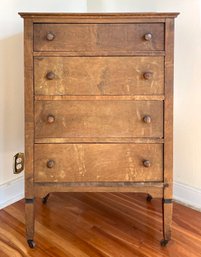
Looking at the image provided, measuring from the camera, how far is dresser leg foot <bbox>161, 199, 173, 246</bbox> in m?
1.38

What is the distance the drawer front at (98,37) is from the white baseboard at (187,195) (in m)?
0.95

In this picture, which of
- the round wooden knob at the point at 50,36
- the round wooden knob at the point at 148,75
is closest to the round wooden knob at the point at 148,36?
the round wooden knob at the point at 148,75

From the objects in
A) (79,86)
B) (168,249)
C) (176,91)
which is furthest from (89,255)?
(176,91)

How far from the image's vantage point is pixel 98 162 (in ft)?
4.45

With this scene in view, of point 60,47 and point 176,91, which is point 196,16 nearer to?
point 176,91

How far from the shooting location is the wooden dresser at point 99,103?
4.14ft

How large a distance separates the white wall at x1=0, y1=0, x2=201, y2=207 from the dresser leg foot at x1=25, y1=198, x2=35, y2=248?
1.54 feet

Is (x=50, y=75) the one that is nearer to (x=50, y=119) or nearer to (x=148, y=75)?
(x=50, y=119)

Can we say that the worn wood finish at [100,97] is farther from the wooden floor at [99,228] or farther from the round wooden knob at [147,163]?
the wooden floor at [99,228]

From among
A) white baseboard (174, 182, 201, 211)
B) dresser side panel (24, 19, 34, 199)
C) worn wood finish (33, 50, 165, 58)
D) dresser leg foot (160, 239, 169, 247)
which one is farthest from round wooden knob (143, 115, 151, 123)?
white baseboard (174, 182, 201, 211)

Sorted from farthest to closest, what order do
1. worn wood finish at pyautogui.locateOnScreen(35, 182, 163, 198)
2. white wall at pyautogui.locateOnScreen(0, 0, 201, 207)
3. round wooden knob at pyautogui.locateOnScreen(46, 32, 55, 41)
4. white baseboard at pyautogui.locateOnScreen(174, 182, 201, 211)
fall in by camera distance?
white baseboard at pyautogui.locateOnScreen(174, 182, 201, 211), white wall at pyautogui.locateOnScreen(0, 0, 201, 207), worn wood finish at pyautogui.locateOnScreen(35, 182, 163, 198), round wooden knob at pyautogui.locateOnScreen(46, 32, 55, 41)

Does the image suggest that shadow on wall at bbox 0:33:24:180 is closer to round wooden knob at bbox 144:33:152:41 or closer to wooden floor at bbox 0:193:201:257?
wooden floor at bbox 0:193:201:257

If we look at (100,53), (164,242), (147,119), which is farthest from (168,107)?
(164,242)

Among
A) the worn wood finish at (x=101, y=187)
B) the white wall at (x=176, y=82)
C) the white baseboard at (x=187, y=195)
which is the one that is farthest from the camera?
the white baseboard at (x=187, y=195)
